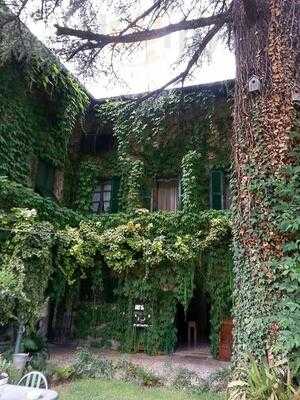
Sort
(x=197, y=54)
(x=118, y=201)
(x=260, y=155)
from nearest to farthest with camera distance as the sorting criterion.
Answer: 1. (x=260, y=155)
2. (x=197, y=54)
3. (x=118, y=201)

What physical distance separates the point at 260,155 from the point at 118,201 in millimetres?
8015

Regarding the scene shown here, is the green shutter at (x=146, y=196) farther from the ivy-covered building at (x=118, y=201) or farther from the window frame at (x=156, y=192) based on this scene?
the window frame at (x=156, y=192)

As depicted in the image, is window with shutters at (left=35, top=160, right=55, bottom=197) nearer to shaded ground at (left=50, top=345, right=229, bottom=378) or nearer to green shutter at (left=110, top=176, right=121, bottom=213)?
green shutter at (left=110, top=176, right=121, bottom=213)

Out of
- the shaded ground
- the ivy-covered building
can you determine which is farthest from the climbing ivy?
the shaded ground

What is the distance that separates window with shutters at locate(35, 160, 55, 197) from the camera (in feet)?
37.6

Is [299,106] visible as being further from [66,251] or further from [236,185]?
[66,251]

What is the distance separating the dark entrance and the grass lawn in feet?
17.7

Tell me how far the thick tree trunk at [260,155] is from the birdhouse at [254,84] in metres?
0.06

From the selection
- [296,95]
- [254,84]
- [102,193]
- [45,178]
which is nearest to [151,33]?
[254,84]

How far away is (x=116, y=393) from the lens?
21.7ft

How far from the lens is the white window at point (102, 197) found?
13219 millimetres

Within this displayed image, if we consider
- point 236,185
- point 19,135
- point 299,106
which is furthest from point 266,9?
point 19,135

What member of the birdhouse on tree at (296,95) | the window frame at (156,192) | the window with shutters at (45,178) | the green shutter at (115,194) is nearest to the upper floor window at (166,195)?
the window frame at (156,192)

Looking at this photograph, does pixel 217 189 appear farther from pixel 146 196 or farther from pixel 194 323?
pixel 194 323
